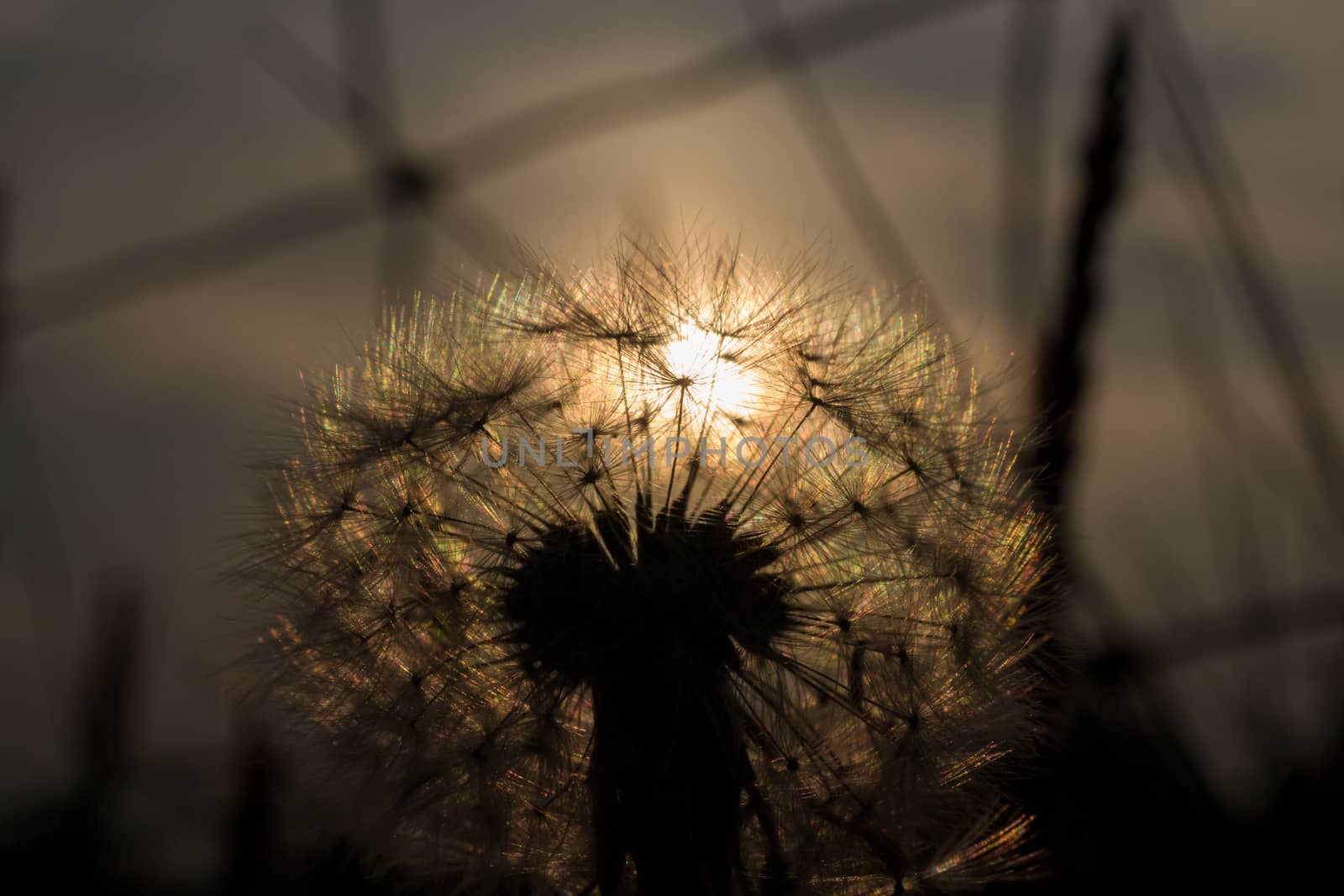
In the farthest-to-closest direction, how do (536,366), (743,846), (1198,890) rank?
(536,366), (743,846), (1198,890)

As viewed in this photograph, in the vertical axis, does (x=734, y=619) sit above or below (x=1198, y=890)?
above

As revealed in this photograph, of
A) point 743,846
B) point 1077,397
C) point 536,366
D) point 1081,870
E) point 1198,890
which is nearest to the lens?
point 1077,397

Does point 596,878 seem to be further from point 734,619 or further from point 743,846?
point 734,619

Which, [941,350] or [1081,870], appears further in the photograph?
[941,350]

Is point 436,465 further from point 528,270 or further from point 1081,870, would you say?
point 1081,870

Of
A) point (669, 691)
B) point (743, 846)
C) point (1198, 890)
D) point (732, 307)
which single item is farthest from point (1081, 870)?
point (732, 307)

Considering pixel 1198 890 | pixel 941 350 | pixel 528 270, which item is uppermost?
pixel 528 270
